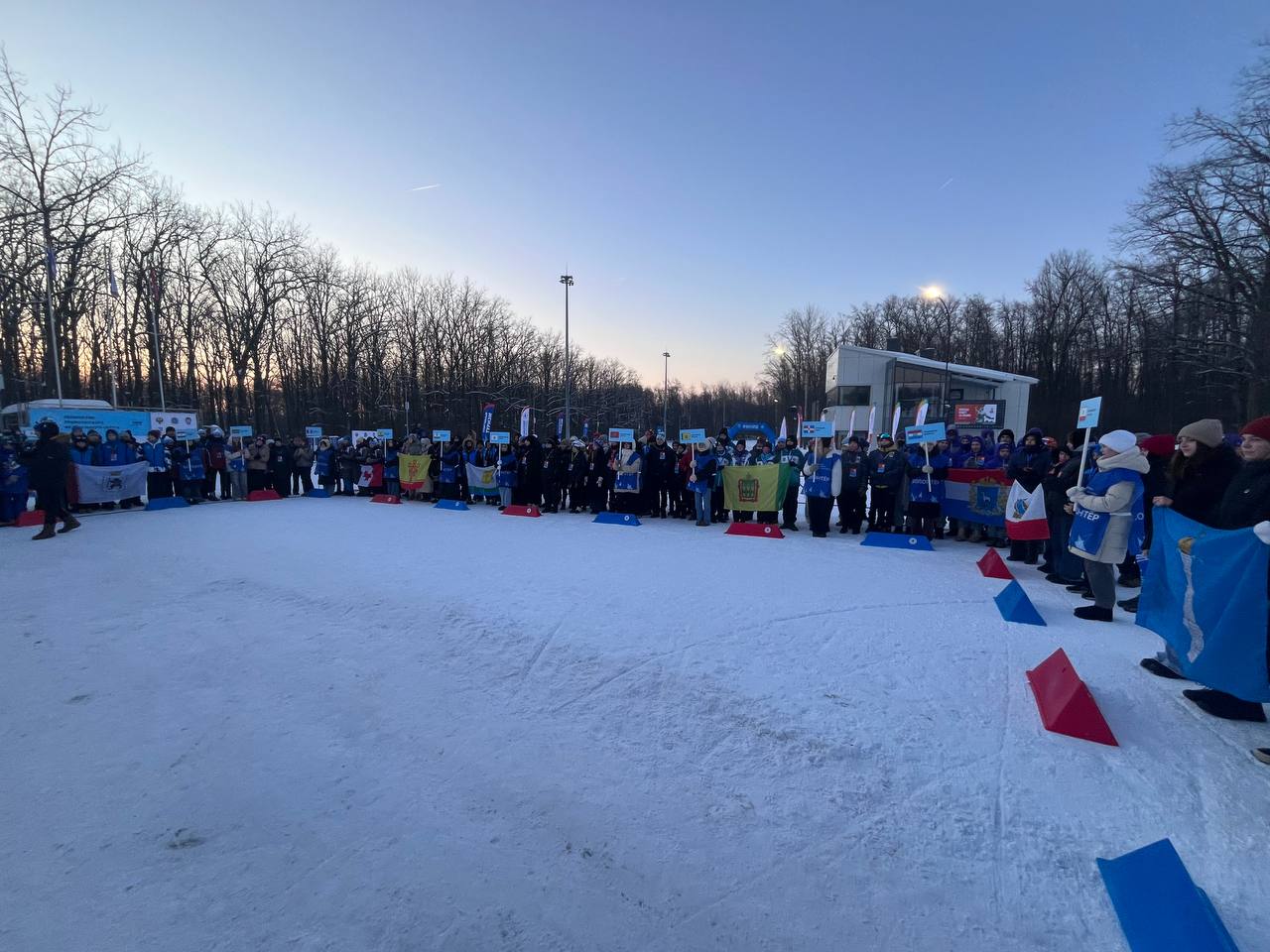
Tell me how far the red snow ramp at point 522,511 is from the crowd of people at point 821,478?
0.77 metres

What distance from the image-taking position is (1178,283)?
1131 inches

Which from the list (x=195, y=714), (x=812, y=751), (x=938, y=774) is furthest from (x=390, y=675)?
(x=938, y=774)

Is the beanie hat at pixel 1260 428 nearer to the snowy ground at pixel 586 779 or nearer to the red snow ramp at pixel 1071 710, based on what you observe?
the snowy ground at pixel 586 779

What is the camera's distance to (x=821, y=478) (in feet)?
34.0

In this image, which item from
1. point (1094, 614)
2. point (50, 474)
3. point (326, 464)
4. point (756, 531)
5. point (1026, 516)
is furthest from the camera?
point (326, 464)

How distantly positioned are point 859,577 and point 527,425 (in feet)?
35.5

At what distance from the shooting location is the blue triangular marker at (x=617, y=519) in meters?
11.8

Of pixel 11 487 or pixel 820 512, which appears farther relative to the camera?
pixel 11 487

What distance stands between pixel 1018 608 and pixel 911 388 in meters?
41.2

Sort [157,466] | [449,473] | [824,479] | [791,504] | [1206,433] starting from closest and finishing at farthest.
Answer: [1206,433] < [824,479] < [791,504] < [157,466] < [449,473]

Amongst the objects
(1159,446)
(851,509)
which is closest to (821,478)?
(851,509)

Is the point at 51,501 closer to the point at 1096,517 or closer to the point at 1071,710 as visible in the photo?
the point at 1071,710

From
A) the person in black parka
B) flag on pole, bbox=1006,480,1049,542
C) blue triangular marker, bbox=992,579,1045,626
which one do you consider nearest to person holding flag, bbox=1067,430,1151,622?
blue triangular marker, bbox=992,579,1045,626

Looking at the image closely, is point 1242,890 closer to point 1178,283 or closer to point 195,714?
point 195,714
